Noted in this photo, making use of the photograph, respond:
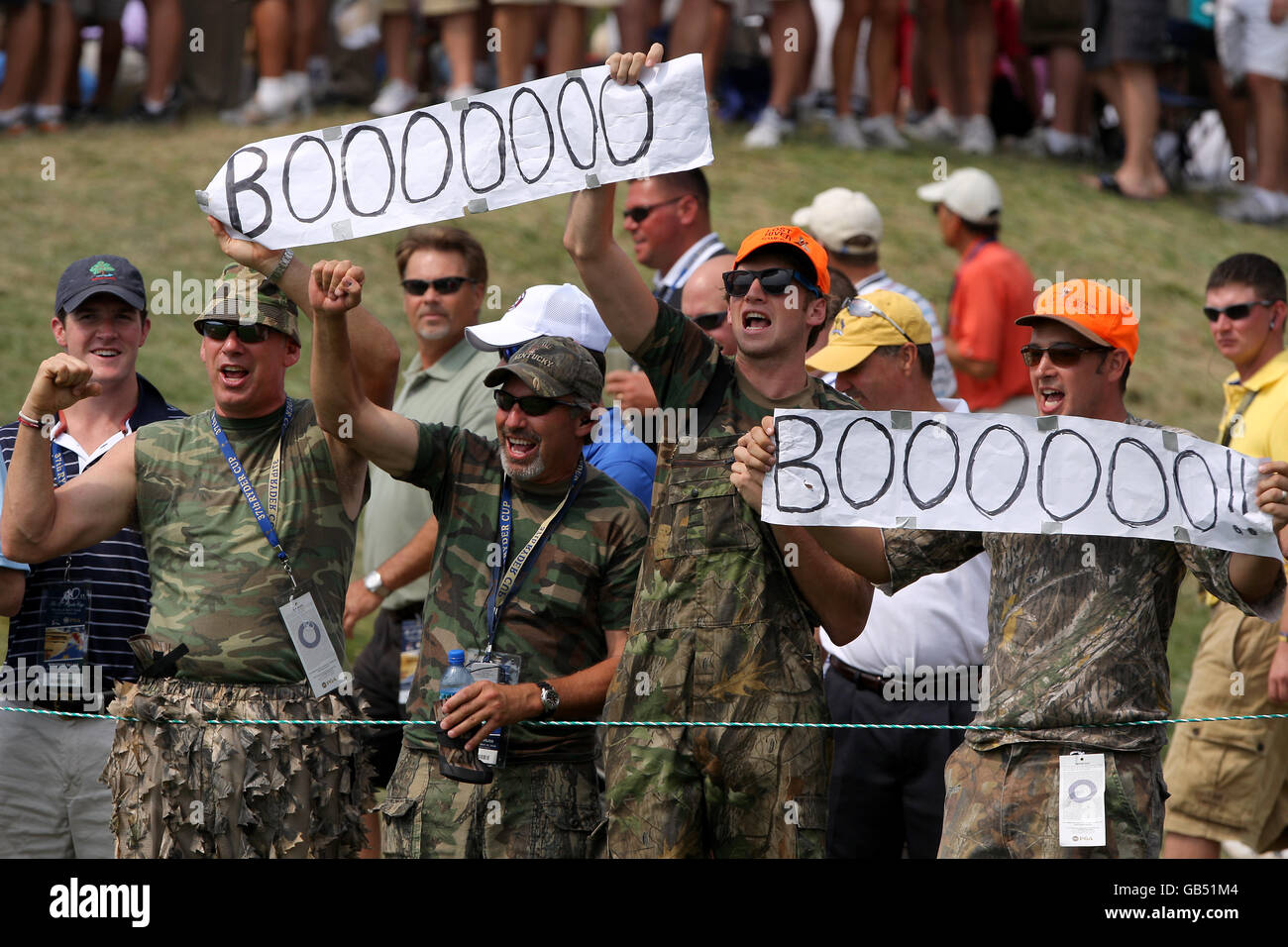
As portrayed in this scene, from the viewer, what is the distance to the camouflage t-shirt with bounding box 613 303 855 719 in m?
4.65

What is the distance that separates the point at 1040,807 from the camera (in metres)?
4.36

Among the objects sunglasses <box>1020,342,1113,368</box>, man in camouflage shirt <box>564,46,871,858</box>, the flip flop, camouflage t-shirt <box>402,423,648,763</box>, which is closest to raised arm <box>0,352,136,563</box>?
camouflage t-shirt <box>402,423,648,763</box>

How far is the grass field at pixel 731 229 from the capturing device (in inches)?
443

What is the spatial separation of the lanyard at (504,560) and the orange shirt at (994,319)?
4.04 meters

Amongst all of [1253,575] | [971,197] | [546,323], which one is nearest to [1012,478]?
[1253,575]

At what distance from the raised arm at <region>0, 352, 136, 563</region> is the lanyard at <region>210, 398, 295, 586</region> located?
286 millimetres

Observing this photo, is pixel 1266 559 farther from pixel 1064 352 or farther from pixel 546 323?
pixel 546 323

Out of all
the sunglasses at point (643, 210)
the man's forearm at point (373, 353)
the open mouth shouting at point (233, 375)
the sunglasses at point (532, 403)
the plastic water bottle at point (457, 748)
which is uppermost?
the sunglasses at point (643, 210)

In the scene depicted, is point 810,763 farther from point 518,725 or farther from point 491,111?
point 491,111

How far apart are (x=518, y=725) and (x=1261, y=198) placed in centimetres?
1018

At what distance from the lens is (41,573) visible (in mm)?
5402

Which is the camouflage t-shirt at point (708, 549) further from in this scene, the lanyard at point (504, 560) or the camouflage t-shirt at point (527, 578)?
the lanyard at point (504, 560)

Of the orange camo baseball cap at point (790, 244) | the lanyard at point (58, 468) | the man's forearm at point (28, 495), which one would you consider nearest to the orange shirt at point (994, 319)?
the orange camo baseball cap at point (790, 244)
